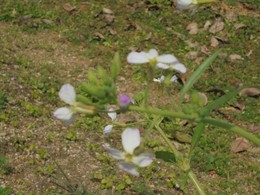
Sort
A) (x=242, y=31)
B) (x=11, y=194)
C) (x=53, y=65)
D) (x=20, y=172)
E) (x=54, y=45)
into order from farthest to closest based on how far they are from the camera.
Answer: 1. (x=242, y=31)
2. (x=54, y=45)
3. (x=53, y=65)
4. (x=20, y=172)
5. (x=11, y=194)

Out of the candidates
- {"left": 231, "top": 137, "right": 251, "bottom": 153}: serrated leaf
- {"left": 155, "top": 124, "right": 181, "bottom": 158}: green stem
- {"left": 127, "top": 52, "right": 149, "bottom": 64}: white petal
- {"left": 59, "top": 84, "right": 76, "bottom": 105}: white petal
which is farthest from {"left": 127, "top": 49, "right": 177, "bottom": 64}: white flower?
{"left": 231, "top": 137, "right": 251, "bottom": 153}: serrated leaf

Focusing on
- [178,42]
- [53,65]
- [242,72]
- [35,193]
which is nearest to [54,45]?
[53,65]

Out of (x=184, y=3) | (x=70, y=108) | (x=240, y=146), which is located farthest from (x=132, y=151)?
(x=240, y=146)

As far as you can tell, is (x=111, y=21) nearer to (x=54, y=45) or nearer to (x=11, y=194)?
(x=54, y=45)

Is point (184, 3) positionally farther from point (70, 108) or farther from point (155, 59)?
point (70, 108)

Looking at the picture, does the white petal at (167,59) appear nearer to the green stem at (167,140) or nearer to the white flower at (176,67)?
the white flower at (176,67)

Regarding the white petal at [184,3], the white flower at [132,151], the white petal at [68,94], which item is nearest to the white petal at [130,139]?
the white flower at [132,151]
